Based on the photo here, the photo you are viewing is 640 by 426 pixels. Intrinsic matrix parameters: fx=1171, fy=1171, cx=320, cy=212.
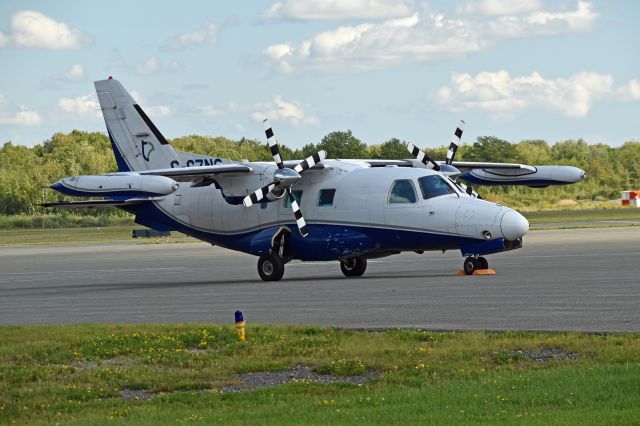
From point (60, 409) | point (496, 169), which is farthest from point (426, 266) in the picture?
point (60, 409)

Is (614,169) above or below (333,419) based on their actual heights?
above

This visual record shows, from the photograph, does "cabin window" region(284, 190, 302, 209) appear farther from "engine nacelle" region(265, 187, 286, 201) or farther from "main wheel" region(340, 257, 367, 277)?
"main wheel" region(340, 257, 367, 277)

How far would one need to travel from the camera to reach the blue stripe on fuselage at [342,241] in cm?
3127

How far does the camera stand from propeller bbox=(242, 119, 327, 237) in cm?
3247

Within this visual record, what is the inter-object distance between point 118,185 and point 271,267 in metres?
4.89

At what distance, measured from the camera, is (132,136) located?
3878 cm

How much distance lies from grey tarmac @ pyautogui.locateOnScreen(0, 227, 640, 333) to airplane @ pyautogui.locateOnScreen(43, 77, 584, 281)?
930 millimetres

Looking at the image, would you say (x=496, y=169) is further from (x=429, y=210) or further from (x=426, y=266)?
(x=429, y=210)

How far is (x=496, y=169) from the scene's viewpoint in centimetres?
3866

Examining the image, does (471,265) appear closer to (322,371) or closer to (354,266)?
(354,266)

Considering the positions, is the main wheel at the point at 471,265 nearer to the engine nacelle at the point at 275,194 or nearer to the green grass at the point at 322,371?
the engine nacelle at the point at 275,194

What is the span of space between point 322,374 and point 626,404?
15.6 ft

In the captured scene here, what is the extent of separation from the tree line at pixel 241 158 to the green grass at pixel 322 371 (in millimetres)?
80985

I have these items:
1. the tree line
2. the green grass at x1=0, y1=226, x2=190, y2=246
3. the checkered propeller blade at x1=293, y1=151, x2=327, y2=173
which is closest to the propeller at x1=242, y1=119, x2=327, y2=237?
the checkered propeller blade at x1=293, y1=151, x2=327, y2=173
